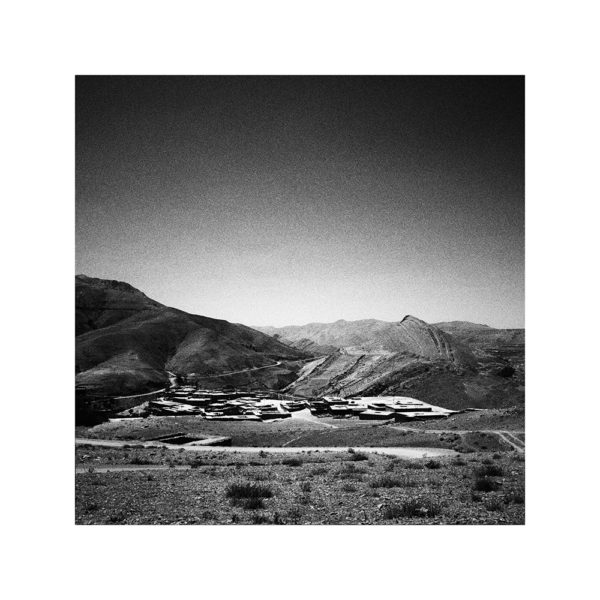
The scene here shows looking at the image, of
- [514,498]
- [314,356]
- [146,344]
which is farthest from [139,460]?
[514,498]

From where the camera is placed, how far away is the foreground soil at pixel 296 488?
761cm

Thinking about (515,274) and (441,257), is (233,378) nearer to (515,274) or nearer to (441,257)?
(441,257)

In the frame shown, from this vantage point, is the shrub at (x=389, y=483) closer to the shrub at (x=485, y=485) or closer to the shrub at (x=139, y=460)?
the shrub at (x=485, y=485)

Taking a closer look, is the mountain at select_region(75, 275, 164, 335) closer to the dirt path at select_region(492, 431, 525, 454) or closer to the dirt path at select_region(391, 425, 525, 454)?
the dirt path at select_region(391, 425, 525, 454)

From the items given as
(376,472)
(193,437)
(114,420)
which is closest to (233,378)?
(193,437)

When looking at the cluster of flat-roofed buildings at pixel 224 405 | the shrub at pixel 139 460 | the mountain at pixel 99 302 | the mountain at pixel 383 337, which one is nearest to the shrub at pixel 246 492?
the cluster of flat-roofed buildings at pixel 224 405

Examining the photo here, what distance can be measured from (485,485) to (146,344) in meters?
6.94

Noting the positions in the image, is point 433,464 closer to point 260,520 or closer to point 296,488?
point 296,488

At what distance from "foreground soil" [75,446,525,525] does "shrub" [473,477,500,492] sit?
0.02m

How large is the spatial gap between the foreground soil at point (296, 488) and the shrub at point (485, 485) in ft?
0.05

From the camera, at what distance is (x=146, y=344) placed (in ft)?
34.3

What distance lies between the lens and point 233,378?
33.8 ft

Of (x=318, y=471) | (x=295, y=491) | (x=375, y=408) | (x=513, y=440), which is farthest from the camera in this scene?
(x=375, y=408)
